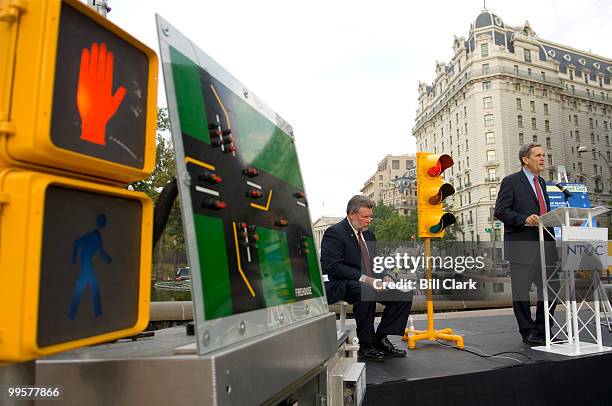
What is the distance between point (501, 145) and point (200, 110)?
64897 mm

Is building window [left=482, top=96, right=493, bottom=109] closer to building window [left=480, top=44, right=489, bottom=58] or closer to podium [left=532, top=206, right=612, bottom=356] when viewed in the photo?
building window [left=480, top=44, right=489, bottom=58]

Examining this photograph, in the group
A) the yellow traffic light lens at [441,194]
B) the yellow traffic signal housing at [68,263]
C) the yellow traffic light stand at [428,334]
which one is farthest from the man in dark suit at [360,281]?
the yellow traffic signal housing at [68,263]

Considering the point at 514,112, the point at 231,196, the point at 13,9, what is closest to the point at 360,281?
the point at 231,196

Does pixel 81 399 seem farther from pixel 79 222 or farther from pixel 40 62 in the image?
pixel 40 62

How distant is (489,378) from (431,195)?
2.03 meters

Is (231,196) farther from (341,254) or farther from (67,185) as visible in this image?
(341,254)

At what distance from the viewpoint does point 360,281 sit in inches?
173

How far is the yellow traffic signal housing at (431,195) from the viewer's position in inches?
201

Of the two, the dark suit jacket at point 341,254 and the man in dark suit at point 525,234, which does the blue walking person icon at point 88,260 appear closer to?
the dark suit jacket at point 341,254

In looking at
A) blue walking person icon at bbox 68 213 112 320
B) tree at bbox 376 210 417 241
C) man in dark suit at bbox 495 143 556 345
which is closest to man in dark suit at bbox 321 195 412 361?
man in dark suit at bbox 495 143 556 345

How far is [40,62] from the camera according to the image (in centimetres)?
96

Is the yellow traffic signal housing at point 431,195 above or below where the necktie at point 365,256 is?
above

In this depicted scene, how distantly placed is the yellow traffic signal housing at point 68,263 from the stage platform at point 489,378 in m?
2.53

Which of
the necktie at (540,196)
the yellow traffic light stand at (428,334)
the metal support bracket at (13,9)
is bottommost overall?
the yellow traffic light stand at (428,334)
